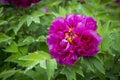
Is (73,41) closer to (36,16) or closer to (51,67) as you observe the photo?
(51,67)

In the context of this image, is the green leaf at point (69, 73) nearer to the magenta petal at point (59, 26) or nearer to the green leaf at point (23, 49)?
the magenta petal at point (59, 26)

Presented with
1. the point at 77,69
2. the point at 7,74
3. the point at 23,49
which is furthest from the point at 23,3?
the point at 77,69

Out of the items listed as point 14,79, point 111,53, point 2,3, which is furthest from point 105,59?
point 2,3

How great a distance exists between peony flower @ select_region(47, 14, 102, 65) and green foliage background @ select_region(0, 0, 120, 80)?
0.18 feet

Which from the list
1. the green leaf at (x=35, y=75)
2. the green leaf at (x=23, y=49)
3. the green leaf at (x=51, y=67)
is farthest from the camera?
the green leaf at (x=23, y=49)

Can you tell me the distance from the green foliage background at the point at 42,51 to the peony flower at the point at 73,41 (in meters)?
0.05

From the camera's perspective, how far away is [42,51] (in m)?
2.09

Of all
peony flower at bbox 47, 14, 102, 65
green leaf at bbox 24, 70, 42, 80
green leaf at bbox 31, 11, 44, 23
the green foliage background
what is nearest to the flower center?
peony flower at bbox 47, 14, 102, 65

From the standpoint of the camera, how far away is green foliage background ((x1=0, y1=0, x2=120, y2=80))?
2037mm

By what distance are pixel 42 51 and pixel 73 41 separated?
0.20m

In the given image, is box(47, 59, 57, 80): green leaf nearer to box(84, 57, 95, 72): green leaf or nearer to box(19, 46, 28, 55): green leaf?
box(84, 57, 95, 72): green leaf

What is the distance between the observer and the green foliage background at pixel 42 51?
2.04 metres

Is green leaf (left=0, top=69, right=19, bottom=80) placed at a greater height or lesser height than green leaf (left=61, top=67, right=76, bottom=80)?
lesser

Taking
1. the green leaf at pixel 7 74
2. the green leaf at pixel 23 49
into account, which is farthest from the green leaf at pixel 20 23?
the green leaf at pixel 7 74
